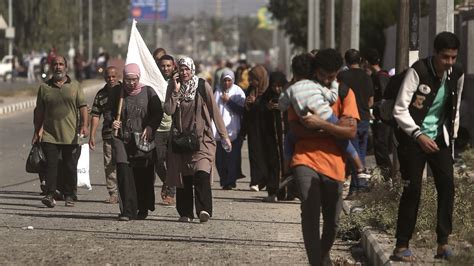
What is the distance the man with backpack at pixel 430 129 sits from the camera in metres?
8.71

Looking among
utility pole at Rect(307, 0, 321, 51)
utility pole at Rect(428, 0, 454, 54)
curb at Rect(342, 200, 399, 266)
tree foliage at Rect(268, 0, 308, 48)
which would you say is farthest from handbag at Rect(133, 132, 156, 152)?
tree foliage at Rect(268, 0, 308, 48)

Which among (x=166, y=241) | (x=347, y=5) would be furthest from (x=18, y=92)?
(x=166, y=241)

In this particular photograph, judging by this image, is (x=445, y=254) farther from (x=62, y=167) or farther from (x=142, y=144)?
(x=62, y=167)

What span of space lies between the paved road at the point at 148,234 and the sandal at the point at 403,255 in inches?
46.9

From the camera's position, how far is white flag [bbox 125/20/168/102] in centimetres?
1353

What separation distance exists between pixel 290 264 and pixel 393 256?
1.07m

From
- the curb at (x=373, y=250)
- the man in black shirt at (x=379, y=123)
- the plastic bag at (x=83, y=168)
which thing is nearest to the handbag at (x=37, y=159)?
the plastic bag at (x=83, y=168)

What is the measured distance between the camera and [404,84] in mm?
8766

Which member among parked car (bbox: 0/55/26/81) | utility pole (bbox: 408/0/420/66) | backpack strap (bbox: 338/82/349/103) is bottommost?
parked car (bbox: 0/55/26/81)

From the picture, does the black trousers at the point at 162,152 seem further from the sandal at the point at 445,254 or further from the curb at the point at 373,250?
the sandal at the point at 445,254

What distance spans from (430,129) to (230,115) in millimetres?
7951

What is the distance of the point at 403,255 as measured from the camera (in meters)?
8.89

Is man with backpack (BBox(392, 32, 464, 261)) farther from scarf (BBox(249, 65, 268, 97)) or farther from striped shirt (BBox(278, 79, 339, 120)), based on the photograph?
scarf (BBox(249, 65, 268, 97))

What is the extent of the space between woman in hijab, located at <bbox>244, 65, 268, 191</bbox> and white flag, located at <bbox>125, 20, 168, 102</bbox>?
244cm
